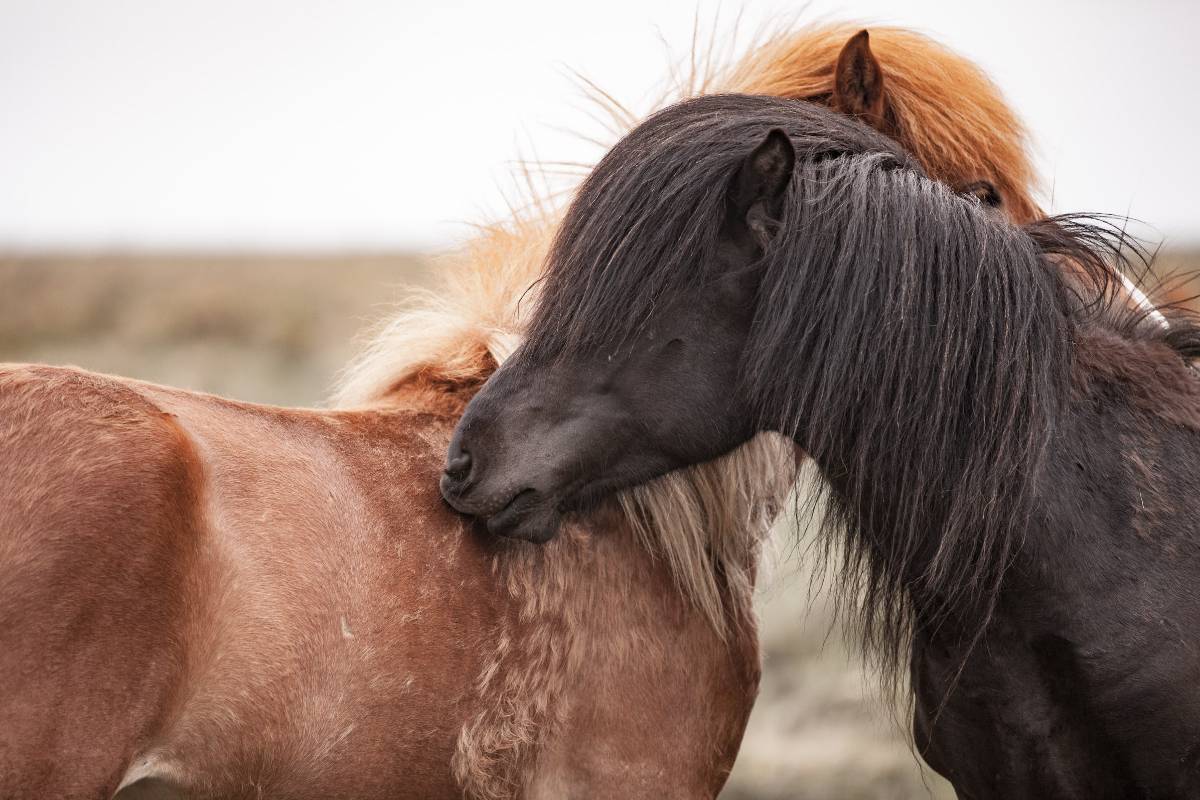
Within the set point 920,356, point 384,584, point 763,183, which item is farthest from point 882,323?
point 384,584

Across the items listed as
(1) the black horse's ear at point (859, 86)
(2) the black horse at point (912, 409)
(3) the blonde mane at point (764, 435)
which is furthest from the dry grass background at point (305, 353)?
(1) the black horse's ear at point (859, 86)

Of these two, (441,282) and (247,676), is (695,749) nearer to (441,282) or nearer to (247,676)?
(247,676)

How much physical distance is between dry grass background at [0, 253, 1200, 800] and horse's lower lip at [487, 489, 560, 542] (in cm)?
75

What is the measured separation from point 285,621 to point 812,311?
1.48 m

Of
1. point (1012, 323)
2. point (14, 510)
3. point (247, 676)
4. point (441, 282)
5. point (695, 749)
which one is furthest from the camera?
point (441, 282)

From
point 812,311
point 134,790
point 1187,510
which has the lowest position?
point 134,790

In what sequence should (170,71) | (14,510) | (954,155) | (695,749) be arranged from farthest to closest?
(170,71) → (954,155) → (695,749) → (14,510)

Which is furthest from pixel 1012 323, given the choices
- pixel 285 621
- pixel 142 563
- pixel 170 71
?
pixel 170 71

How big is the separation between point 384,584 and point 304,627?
246 millimetres

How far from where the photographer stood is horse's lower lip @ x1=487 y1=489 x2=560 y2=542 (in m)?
2.70

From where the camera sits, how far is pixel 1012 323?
2.52 m

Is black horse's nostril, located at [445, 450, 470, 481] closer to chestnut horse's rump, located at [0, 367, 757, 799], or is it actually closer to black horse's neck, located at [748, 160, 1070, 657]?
chestnut horse's rump, located at [0, 367, 757, 799]

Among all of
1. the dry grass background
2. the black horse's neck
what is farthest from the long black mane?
the dry grass background

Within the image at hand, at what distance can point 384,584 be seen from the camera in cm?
263
